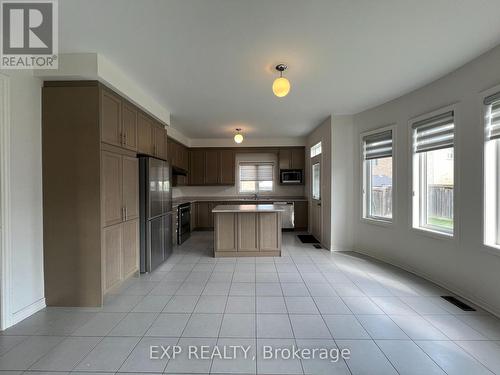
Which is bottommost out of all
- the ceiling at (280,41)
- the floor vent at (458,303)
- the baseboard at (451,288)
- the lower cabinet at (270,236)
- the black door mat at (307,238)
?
the floor vent at (458,303)

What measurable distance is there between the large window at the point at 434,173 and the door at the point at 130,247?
13.3ft

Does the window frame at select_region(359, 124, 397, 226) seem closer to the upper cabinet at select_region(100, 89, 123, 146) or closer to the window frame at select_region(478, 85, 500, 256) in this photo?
the window frame at select_region(478, 85, 500, 256)

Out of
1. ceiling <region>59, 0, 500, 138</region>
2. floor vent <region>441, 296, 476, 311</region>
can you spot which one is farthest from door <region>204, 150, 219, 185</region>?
floor vent <region>441, 296, 476, 311</region>

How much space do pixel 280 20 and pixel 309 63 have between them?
79 cm

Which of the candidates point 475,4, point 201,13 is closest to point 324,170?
point 475,4

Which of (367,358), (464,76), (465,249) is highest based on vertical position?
(464,76)

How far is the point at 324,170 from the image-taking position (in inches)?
194

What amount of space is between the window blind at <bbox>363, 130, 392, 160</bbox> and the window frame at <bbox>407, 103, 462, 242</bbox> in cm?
40

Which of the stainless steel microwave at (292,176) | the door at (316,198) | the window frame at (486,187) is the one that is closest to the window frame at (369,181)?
the door at (316,198)

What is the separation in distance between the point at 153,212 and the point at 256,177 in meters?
4.07

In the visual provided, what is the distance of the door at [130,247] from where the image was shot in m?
3.02

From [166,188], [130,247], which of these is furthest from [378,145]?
[130,247]

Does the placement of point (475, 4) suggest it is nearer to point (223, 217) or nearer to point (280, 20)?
point (280, 20)

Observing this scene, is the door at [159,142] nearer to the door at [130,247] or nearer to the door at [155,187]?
the door at [155,187]
